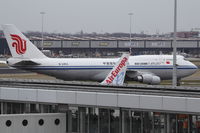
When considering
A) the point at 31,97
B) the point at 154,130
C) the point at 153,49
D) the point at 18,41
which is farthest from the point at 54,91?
the point at 153,49

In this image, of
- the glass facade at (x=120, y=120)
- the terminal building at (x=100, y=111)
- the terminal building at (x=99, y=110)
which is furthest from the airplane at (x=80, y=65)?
the glass facade at (x=120, y=120)

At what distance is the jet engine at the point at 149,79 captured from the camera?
58156mm

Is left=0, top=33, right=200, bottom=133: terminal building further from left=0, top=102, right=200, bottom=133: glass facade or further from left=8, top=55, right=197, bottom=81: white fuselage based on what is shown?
left=8, top=55, right=197, bottom=81: white fuselage

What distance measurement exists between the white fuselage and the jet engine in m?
1.22

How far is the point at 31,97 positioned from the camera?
2881 cm

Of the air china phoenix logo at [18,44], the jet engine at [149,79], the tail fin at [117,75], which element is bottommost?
the jet engine at [149,79]

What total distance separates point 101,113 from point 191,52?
→ 6255 inches

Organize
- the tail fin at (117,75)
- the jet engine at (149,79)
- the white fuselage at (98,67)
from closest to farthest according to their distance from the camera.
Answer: the tail fin at (117,75), the white fuselage at (98,67), the jet engine at (149,79)

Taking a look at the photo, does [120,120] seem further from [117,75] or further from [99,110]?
[117,75]

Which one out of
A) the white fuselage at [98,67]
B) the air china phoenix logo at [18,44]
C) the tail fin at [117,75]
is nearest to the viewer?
the tail fin at [117,75]

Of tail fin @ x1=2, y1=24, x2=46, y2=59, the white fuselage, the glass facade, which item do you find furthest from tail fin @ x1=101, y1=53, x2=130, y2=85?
the glass facade

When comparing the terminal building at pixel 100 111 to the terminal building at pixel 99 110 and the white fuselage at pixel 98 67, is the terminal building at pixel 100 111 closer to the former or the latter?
the terminal building at pixel 99 110

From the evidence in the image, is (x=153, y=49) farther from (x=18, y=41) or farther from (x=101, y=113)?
(x=101, y=113)

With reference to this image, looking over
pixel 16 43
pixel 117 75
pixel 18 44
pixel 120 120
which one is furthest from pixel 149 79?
pixel 120 120
